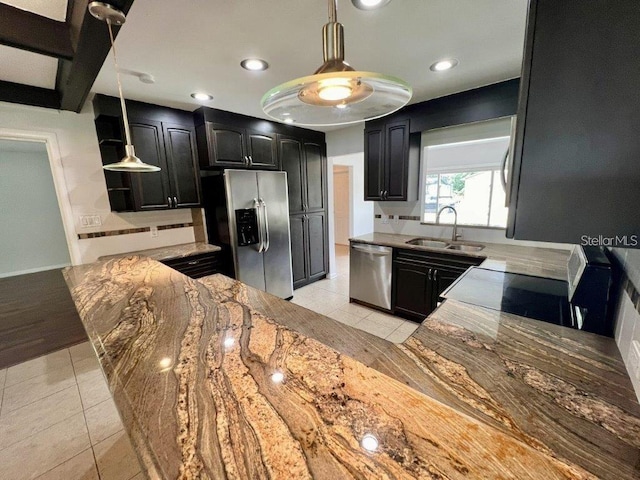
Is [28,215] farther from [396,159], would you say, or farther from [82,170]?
[396,159]

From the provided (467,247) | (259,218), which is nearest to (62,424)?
(259,218)

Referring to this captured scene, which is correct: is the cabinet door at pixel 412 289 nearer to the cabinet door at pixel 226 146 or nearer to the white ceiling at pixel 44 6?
→ the cabinet door at pixel 226 146

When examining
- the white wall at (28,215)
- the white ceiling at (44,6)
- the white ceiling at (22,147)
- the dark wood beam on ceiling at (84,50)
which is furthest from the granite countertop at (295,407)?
the white wall at (28,215)

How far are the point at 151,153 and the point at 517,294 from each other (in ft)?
11.2

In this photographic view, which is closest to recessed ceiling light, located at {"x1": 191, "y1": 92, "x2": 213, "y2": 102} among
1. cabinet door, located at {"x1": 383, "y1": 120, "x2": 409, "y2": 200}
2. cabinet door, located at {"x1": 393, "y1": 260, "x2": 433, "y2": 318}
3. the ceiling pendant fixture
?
the ceiling pendant fixture

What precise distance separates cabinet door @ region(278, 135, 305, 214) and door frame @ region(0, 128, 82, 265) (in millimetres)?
2310

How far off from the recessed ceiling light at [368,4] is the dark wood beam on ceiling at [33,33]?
1.70 meters

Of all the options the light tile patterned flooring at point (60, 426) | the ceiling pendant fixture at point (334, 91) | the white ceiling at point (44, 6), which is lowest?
the light tile patterned flooring at point (60, 426)

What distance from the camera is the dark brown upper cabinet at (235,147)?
9.70ft

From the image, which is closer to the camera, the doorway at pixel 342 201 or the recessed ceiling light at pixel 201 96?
the recessed ceiling light at pixel 201 96

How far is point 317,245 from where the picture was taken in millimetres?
4293

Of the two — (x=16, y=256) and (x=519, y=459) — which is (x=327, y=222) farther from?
(x=16, y=256)

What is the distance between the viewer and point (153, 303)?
128 cm

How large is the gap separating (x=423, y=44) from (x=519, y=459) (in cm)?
213
